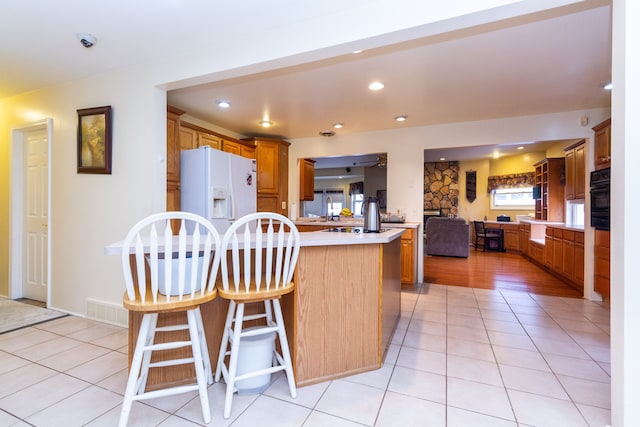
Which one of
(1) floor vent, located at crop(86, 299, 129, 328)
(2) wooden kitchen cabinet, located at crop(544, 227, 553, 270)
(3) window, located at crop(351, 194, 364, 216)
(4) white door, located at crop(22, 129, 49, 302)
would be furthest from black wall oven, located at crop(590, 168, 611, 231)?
(3) window, located at crop(351, 194, 364, 216)

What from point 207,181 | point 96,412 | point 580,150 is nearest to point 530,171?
point 580,150

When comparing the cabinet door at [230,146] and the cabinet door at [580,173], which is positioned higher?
the cabinet door at [230,146]

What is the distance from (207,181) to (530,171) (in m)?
7.79

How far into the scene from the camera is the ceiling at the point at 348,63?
1.95 meters

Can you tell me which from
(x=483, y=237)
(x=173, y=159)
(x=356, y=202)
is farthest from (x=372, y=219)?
(x=356, y=202)

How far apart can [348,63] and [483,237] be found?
6707 millimetres

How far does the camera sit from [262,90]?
315 centimetres

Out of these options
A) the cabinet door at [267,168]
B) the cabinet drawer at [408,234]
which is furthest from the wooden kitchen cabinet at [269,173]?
the cabinet drawer at [408,234]

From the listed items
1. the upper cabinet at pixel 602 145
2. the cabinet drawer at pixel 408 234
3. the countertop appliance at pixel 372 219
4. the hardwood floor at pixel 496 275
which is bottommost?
the hardwood floor at pixel 496 275

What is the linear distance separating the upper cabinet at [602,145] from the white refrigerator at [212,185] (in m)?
4.21

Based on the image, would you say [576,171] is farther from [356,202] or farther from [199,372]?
[356,202]

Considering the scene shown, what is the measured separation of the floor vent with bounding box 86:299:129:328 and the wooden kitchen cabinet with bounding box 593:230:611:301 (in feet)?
16.3

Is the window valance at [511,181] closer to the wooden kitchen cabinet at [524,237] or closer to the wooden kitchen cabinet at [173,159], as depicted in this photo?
the wooden kitchen cabinet at [524,237]

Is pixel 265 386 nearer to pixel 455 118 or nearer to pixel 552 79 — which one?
pixel 552 79
